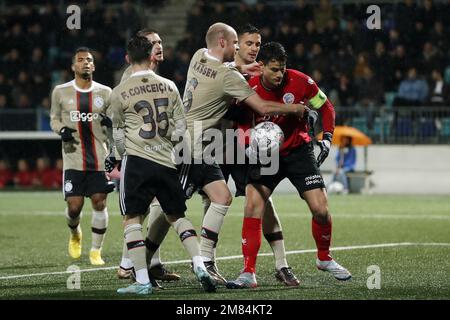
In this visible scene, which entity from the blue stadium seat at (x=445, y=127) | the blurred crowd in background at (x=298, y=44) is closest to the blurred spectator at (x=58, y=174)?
→ the blurred crowd in background at (x=298, y=44)

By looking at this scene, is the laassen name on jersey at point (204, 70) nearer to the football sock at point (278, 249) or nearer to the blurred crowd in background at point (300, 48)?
the football sock at point (278, 249)

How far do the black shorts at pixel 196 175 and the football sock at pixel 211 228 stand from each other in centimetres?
23

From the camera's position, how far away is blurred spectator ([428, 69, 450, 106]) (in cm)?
2345

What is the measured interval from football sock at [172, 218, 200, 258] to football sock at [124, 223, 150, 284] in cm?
34

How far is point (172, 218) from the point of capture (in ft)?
28.6

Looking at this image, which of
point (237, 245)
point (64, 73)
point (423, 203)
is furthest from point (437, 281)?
point (64, 73)

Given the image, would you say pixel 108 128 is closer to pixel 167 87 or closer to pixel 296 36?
pixel 167 87

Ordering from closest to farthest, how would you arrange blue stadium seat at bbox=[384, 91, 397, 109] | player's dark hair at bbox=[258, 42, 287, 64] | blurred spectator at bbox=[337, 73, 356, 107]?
player's dark hair at bbox=[258, 42, 287, 64], blurred spectator at bbox=[337, 73, 356, 107], blue stadium seat at bbox=[384, 91, 397, 109]

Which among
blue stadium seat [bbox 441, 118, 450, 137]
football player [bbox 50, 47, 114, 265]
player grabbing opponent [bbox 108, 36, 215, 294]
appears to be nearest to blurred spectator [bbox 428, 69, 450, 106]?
blue stadium seat [bbox 441, 118, 450, 137]

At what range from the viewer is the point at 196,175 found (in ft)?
30.2

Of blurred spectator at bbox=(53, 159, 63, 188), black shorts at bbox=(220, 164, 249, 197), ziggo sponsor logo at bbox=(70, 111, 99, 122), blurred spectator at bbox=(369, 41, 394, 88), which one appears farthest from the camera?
blurred spectator at bbox=(53, 159, 63, 188)

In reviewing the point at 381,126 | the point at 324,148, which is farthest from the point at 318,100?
the point at 381,126

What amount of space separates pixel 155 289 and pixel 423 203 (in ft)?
40.0

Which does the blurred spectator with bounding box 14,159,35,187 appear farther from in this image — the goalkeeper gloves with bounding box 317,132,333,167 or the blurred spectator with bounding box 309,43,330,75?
the goalkeeper gloves with bounding box 317,132,333,167
